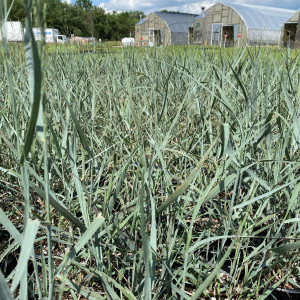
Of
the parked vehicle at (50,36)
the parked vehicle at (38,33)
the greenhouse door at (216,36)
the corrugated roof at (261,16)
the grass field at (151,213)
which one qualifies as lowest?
the grass field at (151,213)

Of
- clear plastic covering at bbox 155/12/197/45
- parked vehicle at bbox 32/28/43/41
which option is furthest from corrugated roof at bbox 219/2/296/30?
parked vehicle at bbox 32/28/43/41

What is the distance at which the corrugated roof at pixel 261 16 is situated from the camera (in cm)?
1231

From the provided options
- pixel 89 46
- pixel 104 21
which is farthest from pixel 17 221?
pixel 104 21

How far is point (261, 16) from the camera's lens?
43.2 feet

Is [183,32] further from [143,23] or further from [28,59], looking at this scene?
[28,59]

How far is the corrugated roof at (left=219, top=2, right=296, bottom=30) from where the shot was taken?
484 inches

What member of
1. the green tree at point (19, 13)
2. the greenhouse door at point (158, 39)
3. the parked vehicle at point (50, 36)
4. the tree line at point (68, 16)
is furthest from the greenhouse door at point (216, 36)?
the green tree at point (19, 13)

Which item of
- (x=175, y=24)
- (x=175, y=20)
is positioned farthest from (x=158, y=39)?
(x=175, y=20)

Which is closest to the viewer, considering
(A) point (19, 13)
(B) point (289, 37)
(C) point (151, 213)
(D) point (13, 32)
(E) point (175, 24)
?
(C) point (151, 213)

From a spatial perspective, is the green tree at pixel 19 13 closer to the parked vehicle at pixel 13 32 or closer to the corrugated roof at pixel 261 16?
the parked vehicle at pixel 13 32

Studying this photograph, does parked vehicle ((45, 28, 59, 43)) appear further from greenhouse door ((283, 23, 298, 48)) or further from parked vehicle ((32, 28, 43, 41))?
greenhouse door ((283, 23, 298, 48))

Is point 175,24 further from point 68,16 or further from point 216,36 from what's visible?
point 68,16

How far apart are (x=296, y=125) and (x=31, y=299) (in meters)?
0.53

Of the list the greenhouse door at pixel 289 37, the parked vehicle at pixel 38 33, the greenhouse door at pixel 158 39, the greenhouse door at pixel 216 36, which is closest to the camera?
the parked vehicle at pixel 38 33
